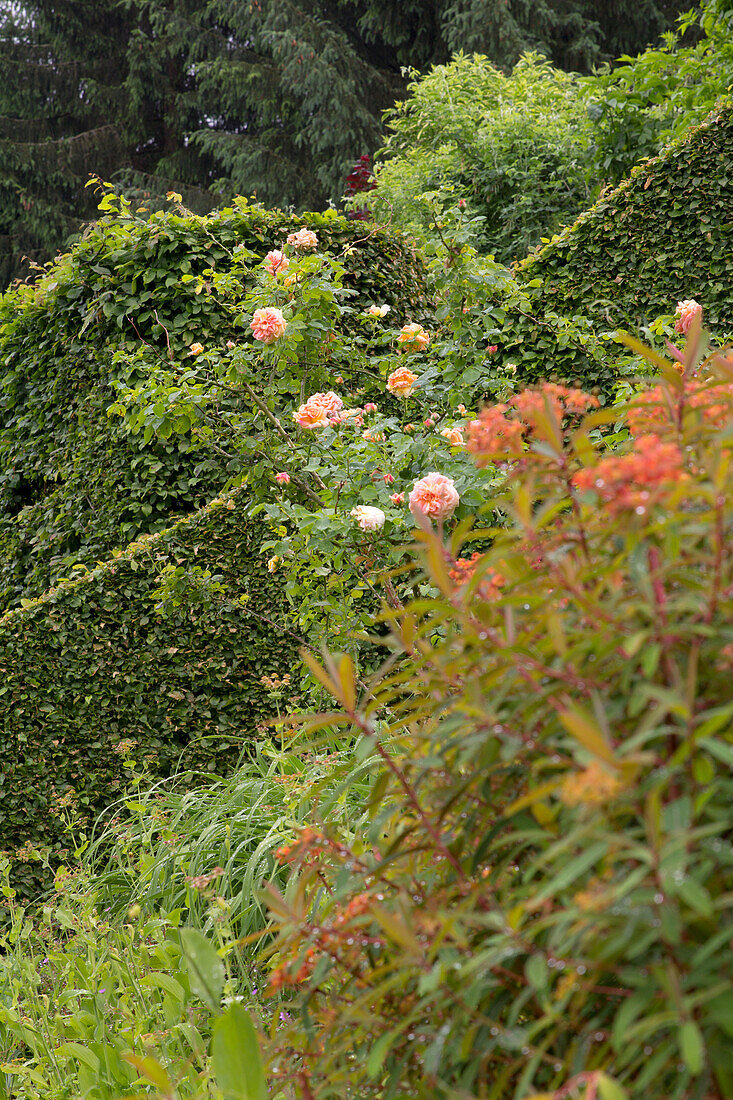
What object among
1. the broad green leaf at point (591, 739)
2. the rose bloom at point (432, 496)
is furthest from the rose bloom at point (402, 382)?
the broad green leaf at point (591, 739)

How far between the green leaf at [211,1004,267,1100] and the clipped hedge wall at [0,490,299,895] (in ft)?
9.06

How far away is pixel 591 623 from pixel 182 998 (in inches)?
65.8

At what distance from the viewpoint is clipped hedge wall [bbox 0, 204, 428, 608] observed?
473 centimetres

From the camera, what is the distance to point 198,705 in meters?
3.92

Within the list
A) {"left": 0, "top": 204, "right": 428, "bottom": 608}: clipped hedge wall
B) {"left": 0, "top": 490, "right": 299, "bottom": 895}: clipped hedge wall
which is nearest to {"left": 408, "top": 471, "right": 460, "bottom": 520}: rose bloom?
{"left": 0, "top": 490, "right": 299, "bottom": 895}: clipped hedge wall

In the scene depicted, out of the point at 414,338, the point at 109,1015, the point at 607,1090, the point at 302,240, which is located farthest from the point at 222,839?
the point at 607,1090

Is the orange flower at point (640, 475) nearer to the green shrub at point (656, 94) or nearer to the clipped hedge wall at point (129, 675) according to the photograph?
the clipped hedge wall at point (129, 675)

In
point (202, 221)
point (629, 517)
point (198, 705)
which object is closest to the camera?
point (629, 517)

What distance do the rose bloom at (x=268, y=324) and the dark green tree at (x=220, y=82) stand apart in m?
12.0

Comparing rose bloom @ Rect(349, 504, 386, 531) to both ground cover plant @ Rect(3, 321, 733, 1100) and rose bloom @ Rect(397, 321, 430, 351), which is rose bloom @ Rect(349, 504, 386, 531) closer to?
rose bloom @ Rect(397, 321, 430, 351)

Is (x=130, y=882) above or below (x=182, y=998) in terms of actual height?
below

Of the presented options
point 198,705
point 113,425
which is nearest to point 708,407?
point 198,705

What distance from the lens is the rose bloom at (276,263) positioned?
3004 millimetres

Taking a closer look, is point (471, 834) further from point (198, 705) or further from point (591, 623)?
point (198, 705)
